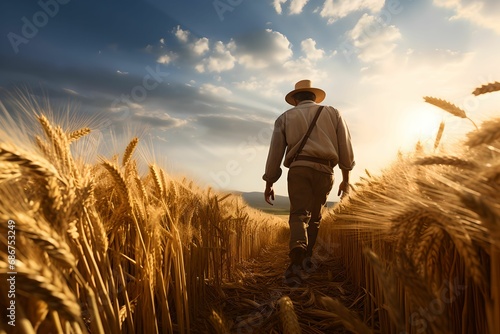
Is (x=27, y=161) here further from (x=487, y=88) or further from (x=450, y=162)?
(x=487, y=88)

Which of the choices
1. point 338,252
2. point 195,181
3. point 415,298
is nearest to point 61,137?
point 415,298

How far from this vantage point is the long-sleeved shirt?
335 centimetres

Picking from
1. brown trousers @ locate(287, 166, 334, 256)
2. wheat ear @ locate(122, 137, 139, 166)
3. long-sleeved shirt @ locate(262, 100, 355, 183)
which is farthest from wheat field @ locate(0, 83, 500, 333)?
long-sleeved shirt @ locate(262, 100, 355, 183)

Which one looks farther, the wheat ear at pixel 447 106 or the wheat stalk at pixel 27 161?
the wheat ear at pixel 447 106

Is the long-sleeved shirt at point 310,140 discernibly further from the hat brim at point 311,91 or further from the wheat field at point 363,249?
the wheat field at point 363,249

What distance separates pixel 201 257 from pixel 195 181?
1.28 meters

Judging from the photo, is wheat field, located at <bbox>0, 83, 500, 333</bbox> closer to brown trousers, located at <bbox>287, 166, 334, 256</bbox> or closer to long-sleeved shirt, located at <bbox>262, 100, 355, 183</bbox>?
brown trousers, located at <bbox>287, 166, 334, 256</bbox>

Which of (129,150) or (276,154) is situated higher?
(276,154)

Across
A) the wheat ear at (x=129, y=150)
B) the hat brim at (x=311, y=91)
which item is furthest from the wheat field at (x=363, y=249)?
the hat brim at (x=311, y=91)

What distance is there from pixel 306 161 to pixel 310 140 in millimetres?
249

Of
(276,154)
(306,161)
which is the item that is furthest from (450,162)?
(276,154)

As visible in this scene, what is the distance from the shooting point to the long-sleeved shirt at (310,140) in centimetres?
335

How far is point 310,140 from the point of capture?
336 cm

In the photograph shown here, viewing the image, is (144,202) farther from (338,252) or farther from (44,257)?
(338,252)
